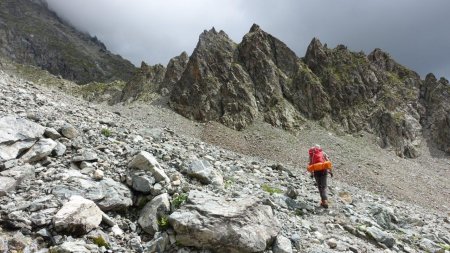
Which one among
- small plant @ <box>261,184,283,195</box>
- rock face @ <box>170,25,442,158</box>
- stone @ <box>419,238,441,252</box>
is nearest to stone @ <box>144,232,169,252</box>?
small plant @ <box>261,184,283,195</box>

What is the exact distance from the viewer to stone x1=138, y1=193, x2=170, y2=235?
10.2 metres

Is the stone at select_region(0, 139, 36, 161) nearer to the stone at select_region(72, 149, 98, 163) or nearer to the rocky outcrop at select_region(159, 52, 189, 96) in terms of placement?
the stone at select_region(72, 149, 98, 163)

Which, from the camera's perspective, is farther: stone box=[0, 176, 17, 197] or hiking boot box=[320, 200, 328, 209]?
hiking boot box=[320, 200, 328, 209]

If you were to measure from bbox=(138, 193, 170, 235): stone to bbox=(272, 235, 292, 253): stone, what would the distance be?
3.10 metres

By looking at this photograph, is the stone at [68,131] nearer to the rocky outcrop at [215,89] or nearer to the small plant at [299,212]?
the small plant at [299,212]

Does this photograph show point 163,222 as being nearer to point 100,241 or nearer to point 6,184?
point 100,241

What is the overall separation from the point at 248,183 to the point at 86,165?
274 inches

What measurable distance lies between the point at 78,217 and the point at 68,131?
518cm

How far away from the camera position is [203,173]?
1343 centimetres

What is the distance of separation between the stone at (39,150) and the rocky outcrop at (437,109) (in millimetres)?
77238

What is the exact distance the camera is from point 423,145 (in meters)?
74.6

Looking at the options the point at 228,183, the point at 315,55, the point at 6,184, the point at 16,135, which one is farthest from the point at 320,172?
the point at 315,55

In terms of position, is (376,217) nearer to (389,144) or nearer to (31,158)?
(31,158)

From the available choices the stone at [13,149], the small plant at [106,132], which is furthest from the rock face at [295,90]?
the stone at [13,149]
